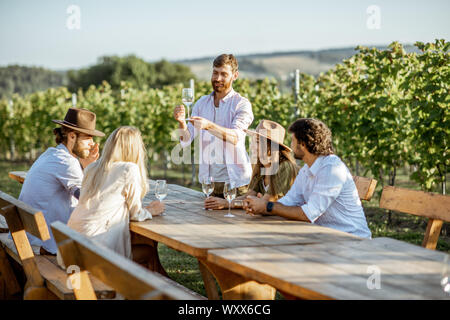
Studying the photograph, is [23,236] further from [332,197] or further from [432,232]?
[432,232]

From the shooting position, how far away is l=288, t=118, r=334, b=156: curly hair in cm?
318

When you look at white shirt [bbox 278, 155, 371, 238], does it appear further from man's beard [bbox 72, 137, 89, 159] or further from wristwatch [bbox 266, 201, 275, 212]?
man's beard [bbox 72, 137, 89, 159]

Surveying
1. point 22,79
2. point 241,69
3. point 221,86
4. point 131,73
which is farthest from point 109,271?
point 22,79

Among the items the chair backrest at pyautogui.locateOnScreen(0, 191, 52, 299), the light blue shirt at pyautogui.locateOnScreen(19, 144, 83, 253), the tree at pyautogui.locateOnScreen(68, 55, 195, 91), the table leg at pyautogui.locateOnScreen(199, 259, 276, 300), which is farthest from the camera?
the tree at pyautogui.locateOnScreen(68, 55, 195, 91)

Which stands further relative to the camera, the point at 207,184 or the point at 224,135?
the point at 224,135

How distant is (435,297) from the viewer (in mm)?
1757

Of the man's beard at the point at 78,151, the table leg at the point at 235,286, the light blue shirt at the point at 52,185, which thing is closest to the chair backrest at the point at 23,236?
the light blue shirt at the point at 52,185

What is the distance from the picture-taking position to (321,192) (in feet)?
9.91

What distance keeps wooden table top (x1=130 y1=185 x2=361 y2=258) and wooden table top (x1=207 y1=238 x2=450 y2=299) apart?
0.12 metres

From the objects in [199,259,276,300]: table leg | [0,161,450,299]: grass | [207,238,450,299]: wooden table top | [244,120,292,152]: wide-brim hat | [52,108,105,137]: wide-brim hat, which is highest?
[52,108,105,137]: wide-brim hat

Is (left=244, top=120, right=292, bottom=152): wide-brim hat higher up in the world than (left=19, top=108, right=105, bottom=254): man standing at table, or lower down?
higher up

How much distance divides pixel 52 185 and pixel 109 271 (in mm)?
2040

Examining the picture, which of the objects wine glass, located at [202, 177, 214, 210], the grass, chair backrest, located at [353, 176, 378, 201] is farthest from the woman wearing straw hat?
the grass
